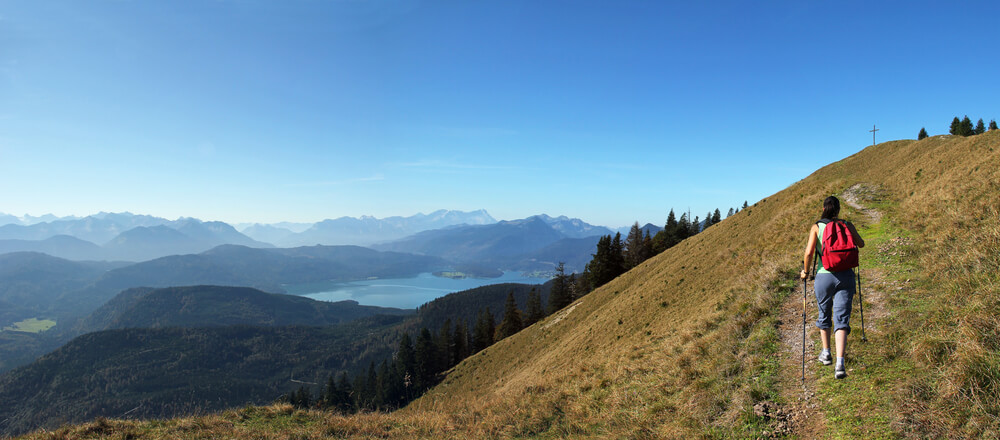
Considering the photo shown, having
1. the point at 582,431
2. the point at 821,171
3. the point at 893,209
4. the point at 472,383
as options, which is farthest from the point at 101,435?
the point at 821,171

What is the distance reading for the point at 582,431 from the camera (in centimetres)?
988

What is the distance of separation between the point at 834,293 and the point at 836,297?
3.5 inches

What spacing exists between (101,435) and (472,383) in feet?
96.3

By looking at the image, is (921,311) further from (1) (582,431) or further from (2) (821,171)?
(2) (821,171)

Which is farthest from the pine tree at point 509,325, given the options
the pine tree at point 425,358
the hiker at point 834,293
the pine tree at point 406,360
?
the hiker at point 834,293

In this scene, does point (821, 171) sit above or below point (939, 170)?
above

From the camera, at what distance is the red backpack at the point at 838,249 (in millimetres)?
7156

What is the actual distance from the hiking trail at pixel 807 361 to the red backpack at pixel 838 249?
2.25 m

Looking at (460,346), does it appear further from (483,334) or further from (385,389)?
(385,389)

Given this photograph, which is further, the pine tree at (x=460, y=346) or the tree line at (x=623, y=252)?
the pine tree at (x=460, y=346)

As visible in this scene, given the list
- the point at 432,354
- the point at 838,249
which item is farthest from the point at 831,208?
the point at 432,354

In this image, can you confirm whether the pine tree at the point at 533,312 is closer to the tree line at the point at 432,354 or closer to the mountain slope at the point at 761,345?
the tree line at the point at 432,354

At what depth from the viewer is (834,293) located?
7.42 meters

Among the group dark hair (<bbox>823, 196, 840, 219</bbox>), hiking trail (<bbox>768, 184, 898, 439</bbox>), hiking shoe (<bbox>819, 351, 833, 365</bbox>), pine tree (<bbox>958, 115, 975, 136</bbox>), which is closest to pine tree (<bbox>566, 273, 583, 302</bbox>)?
hiking trail (<bbox>768, 184, 898, 439</bbox>)
